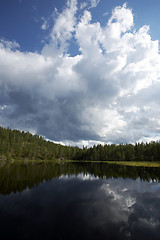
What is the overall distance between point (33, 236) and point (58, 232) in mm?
2820

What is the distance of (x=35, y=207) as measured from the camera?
23.0 m

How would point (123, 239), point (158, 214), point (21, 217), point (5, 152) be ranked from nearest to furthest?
point (123, 239) → point (21, 217) → point (158, 214) → point (5, 152)

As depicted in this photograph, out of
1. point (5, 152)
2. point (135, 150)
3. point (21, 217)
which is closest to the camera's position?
point (21, 217)

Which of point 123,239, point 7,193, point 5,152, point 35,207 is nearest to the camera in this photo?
point 123,239

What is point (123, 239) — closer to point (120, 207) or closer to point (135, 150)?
point (120, 207)

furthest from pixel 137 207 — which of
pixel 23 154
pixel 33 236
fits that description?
pixel 23 154

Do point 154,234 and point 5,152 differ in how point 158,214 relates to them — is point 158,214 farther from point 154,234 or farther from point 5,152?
point 5,152

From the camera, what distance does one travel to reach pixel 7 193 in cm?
2977

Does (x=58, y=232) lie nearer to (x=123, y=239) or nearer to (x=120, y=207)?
(x=123, y=239)

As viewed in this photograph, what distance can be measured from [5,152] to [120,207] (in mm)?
184876

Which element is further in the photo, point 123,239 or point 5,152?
point 5,152

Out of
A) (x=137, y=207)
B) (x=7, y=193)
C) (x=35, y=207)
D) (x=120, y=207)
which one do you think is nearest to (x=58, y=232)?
(x=35, y=207)

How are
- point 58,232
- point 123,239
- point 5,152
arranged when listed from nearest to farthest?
point 123,239
point 58,232
point 5,152

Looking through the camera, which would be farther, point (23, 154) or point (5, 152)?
point (23, 154)
